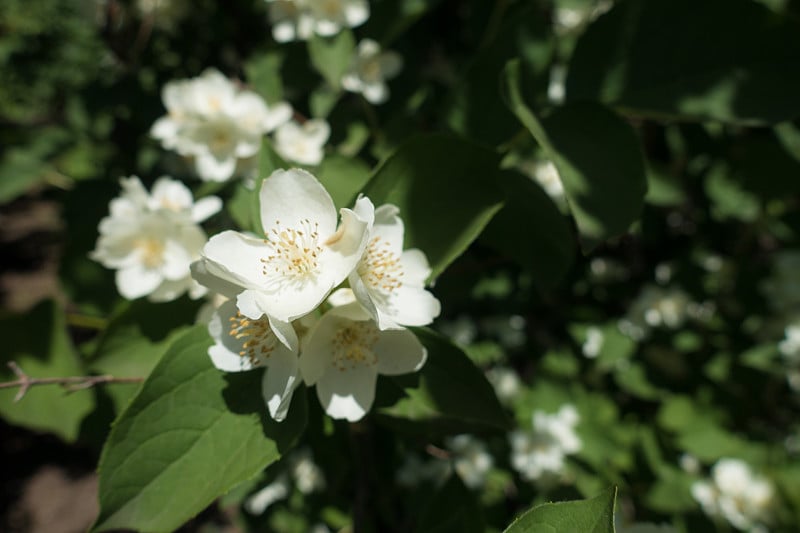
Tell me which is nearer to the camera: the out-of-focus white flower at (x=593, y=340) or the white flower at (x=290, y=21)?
the white flower at (x=290, y=21)

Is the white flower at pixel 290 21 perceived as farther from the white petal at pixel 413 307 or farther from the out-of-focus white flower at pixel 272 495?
the out-of-focus white flower at pixel 272 495

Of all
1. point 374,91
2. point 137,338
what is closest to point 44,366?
point 137,338

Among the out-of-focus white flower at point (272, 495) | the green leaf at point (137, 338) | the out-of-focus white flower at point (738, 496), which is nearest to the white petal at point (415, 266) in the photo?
→ the green leaf at point (137, 338)

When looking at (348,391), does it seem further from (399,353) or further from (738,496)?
(738,496)

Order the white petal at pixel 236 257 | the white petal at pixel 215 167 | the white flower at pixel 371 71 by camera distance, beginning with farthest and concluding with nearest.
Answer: the white flower at pixel 371 71
the white petal at pixel 215 167
the white petal at pixel 236 257

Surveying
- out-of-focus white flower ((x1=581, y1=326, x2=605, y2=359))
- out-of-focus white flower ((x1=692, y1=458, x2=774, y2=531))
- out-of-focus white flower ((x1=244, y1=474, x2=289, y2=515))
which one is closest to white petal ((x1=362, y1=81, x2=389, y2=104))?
out-of-focus white flower ((x1=581, y1=326, x2=605, y2=359))

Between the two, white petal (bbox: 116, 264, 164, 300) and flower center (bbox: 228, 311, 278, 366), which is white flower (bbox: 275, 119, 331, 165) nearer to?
white petal (bbox: 116, 264, 164, 300)

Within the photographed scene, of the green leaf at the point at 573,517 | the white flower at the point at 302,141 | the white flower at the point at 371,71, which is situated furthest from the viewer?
the white flower at the point at 371,71
